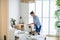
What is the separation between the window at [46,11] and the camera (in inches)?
348

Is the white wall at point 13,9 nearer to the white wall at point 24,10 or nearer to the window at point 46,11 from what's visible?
the white wall at point 24,10

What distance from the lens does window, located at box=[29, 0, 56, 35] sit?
8.84m

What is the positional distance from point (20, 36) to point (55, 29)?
3750 mm

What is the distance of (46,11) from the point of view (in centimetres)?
888

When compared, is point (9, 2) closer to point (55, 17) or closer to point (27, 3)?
point (27, 3)

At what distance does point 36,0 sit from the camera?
883 centimetres

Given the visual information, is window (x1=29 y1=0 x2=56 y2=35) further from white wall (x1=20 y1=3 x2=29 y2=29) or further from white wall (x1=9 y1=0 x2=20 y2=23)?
white wall (x1=9 y1=0 x2=20 y2=23)

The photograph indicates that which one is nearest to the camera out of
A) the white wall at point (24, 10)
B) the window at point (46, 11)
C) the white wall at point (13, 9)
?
the white wall at point (13, 9)

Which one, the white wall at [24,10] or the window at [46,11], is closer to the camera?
the white wall at [24,10]

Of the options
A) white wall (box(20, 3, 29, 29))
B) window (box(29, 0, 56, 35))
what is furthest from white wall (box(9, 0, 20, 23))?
window (box(29, 0, 56, 35))

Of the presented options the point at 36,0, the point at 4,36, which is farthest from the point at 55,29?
the point at 4,36

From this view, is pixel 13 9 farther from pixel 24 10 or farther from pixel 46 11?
pixel 46 11

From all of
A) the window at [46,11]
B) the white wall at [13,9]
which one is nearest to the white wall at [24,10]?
the white wall at [13,9]

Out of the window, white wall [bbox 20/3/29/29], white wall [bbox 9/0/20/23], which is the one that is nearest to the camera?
white wall [bbox 9/0/20/23]
